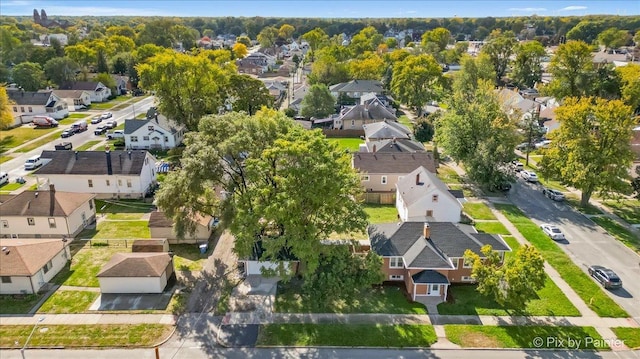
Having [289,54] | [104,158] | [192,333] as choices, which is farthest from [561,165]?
[289,54]

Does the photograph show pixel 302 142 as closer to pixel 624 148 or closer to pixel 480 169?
pixel 480 169

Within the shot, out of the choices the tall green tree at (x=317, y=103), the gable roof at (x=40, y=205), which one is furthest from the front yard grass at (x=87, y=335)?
the tall green tree at (x=317, y=103)

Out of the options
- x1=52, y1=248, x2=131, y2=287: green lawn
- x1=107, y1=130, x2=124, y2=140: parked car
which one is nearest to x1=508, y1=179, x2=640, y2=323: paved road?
x1=52, y1=248, x2=131, y2=287: green lawn

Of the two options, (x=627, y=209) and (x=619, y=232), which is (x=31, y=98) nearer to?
(x=619, y=232)

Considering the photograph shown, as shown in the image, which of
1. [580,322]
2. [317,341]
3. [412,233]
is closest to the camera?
[317,341]

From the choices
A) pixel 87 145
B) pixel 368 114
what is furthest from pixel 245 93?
pixel 87 145

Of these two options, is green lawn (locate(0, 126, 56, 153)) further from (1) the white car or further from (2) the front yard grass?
(1) the white car

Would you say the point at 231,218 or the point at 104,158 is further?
the point at 104,158
